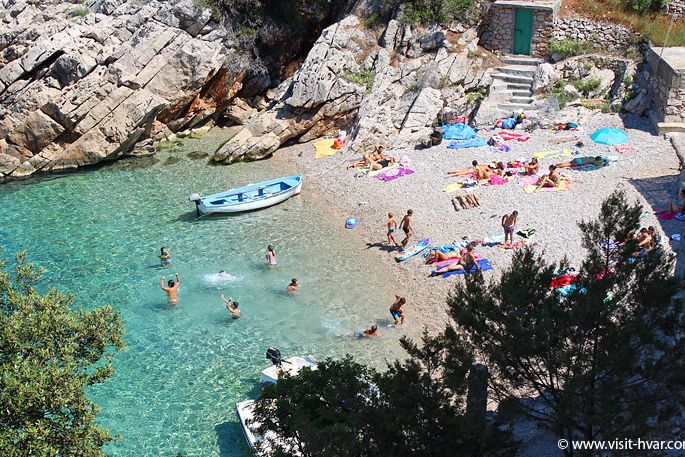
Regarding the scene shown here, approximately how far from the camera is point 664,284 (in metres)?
10.9

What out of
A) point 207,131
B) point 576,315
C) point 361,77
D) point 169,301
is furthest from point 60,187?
point 576,315

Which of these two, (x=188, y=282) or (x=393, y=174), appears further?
(x=393, y=174)

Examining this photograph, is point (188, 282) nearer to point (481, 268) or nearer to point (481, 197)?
point (481, 268)

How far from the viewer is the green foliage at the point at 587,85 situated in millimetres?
30781

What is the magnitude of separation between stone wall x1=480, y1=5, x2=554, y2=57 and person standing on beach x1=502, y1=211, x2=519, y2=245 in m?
13.8

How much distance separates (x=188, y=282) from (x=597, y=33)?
22.2 meters

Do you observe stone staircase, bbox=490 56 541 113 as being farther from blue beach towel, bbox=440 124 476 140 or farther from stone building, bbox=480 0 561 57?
blue beach towel, bbox=440 124 476 140

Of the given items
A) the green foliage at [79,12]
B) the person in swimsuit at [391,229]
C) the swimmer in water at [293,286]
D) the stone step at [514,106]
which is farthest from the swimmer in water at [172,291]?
the green foliage at [79,12]

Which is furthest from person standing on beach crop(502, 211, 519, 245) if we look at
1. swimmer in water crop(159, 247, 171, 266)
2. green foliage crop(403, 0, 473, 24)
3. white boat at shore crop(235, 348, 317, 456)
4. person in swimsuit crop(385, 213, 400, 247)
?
green foliage crop(403, 0, 473, 24)

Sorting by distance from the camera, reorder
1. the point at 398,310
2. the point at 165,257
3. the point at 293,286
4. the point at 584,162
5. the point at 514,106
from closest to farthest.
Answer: the point at 398,310
the point at 293,286
the point at 165,257
the point at 584,162
the point at 514,106

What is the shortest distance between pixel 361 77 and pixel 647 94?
1274 centimetres

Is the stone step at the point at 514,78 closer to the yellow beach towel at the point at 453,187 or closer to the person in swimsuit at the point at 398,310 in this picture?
the yellow beach towel at the point at 453,187

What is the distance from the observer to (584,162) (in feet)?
85.7

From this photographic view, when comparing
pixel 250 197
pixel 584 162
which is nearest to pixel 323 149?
pixel 250 197
